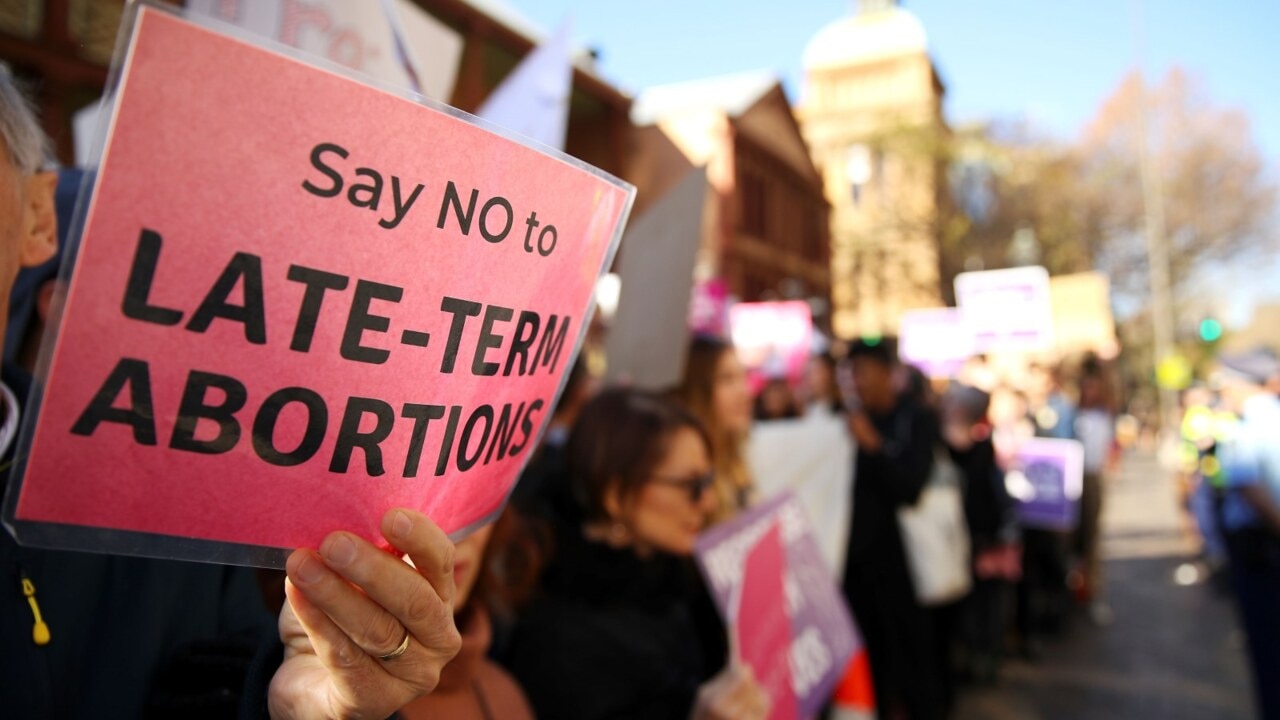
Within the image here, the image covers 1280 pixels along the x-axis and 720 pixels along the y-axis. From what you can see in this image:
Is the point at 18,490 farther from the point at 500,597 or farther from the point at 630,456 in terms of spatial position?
the point at 630,456

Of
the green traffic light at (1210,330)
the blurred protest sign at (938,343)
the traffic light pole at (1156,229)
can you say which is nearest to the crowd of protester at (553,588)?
the blurred protest sign at (938,343)

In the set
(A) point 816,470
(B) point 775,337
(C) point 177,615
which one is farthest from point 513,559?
(B) point 775,337

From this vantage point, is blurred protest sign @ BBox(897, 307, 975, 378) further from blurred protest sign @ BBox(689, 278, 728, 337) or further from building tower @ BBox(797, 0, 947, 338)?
building tower @ BBox(797, 0, 947, 338)

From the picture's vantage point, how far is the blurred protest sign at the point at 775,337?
8164mm

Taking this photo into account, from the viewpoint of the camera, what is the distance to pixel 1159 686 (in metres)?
5.09

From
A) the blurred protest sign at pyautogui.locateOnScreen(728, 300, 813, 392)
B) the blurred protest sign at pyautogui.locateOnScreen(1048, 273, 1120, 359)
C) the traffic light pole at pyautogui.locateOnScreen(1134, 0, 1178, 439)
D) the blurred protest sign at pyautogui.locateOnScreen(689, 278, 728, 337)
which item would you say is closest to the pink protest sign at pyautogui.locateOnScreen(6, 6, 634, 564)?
the blurred protest sign at pyautogui.locateOnScreen(689, 278, 728, 337)

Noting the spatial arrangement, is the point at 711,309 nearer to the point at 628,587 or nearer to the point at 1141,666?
the point at 1141,666

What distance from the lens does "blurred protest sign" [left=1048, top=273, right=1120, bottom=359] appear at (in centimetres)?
1606

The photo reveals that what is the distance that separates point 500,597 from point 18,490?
122 centimetres

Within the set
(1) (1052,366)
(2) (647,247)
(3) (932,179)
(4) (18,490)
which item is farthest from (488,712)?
(3) (932,179)

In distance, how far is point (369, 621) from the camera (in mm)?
725

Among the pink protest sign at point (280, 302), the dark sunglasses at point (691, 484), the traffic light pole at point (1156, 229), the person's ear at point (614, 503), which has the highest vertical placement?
the traffic light pole at point (1156, 229)

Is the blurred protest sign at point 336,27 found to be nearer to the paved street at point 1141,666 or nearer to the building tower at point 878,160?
the paved street at point 1141,666

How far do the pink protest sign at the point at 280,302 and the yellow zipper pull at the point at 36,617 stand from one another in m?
0.39
